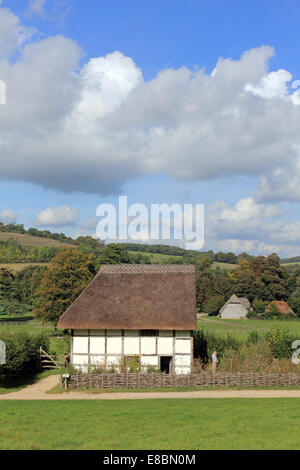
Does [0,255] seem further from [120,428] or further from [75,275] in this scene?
[120,428]

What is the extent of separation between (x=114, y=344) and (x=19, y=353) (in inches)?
187

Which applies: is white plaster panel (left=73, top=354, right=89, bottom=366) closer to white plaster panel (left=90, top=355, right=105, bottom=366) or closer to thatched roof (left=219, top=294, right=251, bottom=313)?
white plaster panel (left=90, top=355, right=105, bottom=366)

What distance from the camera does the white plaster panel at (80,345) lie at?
24.1 meters

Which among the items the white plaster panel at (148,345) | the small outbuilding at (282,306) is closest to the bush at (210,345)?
the white plaster panel at (148,345)

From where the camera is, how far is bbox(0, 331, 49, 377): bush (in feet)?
74.1

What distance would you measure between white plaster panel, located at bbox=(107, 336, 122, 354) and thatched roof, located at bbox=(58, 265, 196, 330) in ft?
2.57

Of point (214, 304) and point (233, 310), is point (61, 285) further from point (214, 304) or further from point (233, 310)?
point (214, 304)

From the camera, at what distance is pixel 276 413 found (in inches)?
636

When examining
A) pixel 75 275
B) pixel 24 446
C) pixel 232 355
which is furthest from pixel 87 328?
pixel 75 275

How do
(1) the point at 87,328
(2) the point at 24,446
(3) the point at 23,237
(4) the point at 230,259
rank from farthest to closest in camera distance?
(4) the point at 230,259 < (3) the point at 23,237 < (1) the point at 87,328 < (2) the point at 24,446

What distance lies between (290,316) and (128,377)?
57803 millimetres

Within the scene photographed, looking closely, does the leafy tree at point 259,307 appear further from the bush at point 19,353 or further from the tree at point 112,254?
the bush at point 19,353

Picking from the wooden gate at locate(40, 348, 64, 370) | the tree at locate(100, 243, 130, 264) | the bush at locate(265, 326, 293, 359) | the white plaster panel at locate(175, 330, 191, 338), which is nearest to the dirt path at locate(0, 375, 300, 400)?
the white plaster panel at locate(175, 330, 191, 338)

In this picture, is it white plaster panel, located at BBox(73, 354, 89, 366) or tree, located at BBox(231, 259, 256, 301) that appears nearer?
white plaster panel, located at BBox(73, 354, 89, 366)
